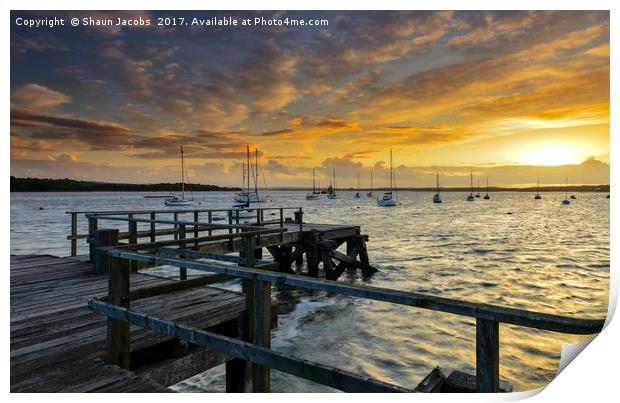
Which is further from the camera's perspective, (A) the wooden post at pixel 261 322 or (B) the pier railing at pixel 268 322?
(A) the wooden post at pixel 261 322

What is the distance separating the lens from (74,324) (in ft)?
17.0

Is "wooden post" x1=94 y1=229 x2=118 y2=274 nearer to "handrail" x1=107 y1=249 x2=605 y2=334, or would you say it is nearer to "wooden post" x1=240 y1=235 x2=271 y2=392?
"handrail" x1=107 y1=249 x2=605 y2=334

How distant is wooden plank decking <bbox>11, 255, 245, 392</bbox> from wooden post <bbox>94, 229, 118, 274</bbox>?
26 centimetres

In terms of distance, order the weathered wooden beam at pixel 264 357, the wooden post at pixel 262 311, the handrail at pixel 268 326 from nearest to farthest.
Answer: the handrail at pixel 268 326 → the weathered wooden beam at pixel 264 357 → the wooden post at pixel 262 311

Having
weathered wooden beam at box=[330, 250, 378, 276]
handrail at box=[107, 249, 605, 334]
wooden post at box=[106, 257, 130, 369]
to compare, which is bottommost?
weathered wooden beam at box=[330, 250, 378, 276]

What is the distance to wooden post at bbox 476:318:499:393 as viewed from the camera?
2.25 meters

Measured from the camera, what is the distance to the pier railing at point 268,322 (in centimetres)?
219

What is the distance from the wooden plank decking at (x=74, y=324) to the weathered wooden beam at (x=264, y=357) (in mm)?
577

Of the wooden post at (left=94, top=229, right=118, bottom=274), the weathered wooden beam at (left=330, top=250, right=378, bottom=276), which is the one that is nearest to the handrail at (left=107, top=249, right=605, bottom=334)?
the wooden post at (left=94, top=229, right=118, bottom=274)

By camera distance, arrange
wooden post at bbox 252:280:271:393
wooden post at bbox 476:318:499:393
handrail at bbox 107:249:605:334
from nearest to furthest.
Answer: handrail at bbox 107:249:605:334
wooden post at bbox 476:318:499:393
wooden post at bbox 252:280:271:393

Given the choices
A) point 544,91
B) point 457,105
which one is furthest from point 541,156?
point 457,105

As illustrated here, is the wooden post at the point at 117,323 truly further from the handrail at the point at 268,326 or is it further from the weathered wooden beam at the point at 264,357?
the weathered wooden beam at the point at 264,357

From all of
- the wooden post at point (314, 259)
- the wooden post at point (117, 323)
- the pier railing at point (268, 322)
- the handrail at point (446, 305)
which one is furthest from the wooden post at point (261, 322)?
the wooden post at point (314, 259)

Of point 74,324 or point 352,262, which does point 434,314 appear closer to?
point 352,262
